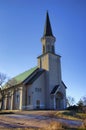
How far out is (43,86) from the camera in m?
44.2

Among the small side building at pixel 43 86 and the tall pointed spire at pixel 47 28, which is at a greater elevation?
the tall pointed spire at pixel 47 28

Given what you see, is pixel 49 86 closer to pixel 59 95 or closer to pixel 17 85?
pixel 59 95

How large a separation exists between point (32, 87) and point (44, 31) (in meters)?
17.2

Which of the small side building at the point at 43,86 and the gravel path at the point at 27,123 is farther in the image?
the small side building at the point at 43,86

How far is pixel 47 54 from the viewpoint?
1789 inches

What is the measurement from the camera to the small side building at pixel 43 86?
1671 inches

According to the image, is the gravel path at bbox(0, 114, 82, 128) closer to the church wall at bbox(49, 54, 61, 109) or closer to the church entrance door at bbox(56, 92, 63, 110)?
the church wall at bbox(49, 54, 61, 109)

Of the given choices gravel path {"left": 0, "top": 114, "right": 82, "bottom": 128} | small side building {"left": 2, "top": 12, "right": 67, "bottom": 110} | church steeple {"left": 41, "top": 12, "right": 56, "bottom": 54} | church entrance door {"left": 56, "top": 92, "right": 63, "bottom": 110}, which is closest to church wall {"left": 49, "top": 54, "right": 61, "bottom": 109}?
small side building {"left": 2, "top": 12, "right": 67, "bottom": 110}

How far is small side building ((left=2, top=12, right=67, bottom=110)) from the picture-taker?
A: 4244 cm

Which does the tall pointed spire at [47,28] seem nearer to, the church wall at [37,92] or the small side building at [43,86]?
the small side building at [43,86]

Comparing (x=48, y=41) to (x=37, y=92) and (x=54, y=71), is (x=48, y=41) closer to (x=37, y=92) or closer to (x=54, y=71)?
(x=54, y=71)

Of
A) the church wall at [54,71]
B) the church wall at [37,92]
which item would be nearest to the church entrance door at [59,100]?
the church wall at [54,71]

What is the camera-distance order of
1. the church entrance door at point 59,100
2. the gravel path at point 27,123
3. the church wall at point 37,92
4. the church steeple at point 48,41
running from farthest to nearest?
the church steeple at point 48,41, the church entrance door at point 59,100, the church wall at point 37,92, the gravel path at point 27,123

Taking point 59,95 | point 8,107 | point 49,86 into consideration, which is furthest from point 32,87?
point 8,107
